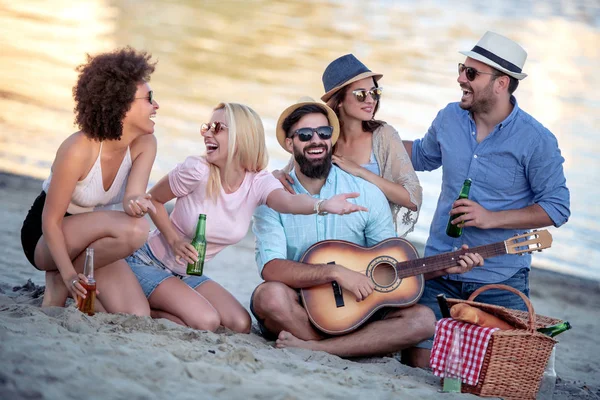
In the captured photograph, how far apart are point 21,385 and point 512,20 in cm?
1935

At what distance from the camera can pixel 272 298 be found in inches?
211

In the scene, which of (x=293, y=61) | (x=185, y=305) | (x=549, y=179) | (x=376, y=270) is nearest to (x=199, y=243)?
(x=185, y=305)

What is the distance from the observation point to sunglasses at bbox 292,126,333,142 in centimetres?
567

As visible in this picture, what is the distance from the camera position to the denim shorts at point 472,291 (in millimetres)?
5633

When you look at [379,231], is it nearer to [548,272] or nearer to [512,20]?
[548,272]

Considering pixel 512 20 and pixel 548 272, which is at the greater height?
pixel 512 20

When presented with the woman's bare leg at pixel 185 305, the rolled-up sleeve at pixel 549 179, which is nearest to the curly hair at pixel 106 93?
the woman's bare leg at pixel 185 305

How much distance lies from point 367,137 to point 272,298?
1457 millimetres

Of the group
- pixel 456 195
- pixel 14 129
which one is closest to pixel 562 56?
pixel 14 129

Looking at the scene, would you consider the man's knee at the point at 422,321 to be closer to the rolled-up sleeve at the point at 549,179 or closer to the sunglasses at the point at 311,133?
the rolled-up sleeve at the point at 549,179

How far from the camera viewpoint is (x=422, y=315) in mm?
5410

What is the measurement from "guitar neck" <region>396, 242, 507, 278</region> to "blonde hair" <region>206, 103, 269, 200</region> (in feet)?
3.78

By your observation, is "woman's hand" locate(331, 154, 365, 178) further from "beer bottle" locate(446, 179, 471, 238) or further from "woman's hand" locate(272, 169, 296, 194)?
"beer bottle" locate(446, 179, 471, 238)

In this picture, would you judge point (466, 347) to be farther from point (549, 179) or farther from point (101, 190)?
point (101, 190)
